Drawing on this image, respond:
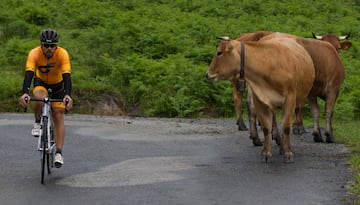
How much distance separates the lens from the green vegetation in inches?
830

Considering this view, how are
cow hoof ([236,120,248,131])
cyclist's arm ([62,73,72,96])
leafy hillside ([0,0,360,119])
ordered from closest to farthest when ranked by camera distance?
cyclist's arm ([62,73,72,96]), cow hoof ([236,120,248,131]), leafy hillside ([0,0,360,119])

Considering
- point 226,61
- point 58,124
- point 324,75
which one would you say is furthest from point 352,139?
point 58,124

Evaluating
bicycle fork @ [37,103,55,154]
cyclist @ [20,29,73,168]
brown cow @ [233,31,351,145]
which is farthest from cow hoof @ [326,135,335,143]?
bicycle fork @ [37,103,55,154]

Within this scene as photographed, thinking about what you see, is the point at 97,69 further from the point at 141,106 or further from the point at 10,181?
the point at 10,181

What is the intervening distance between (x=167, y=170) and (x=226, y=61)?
76.4 inches

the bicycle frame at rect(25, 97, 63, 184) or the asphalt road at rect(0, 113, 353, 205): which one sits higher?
the bicycle frame at rect(25, 97, 63, 184)

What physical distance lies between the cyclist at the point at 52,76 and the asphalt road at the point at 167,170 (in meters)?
0.66

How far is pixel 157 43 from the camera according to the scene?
26344mm

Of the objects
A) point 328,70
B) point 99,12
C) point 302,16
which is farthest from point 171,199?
point 302,16

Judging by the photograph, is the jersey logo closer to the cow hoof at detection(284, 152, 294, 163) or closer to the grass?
the cow hoof at detection(284, 152, 294, 163)

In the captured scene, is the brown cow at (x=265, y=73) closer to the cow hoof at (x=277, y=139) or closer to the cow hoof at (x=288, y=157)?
the cow hoof at (x=288, y=157)

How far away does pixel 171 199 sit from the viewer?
386 inches

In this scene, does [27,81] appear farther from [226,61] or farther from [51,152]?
[226,61]

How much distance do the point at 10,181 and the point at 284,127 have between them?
4290mm
